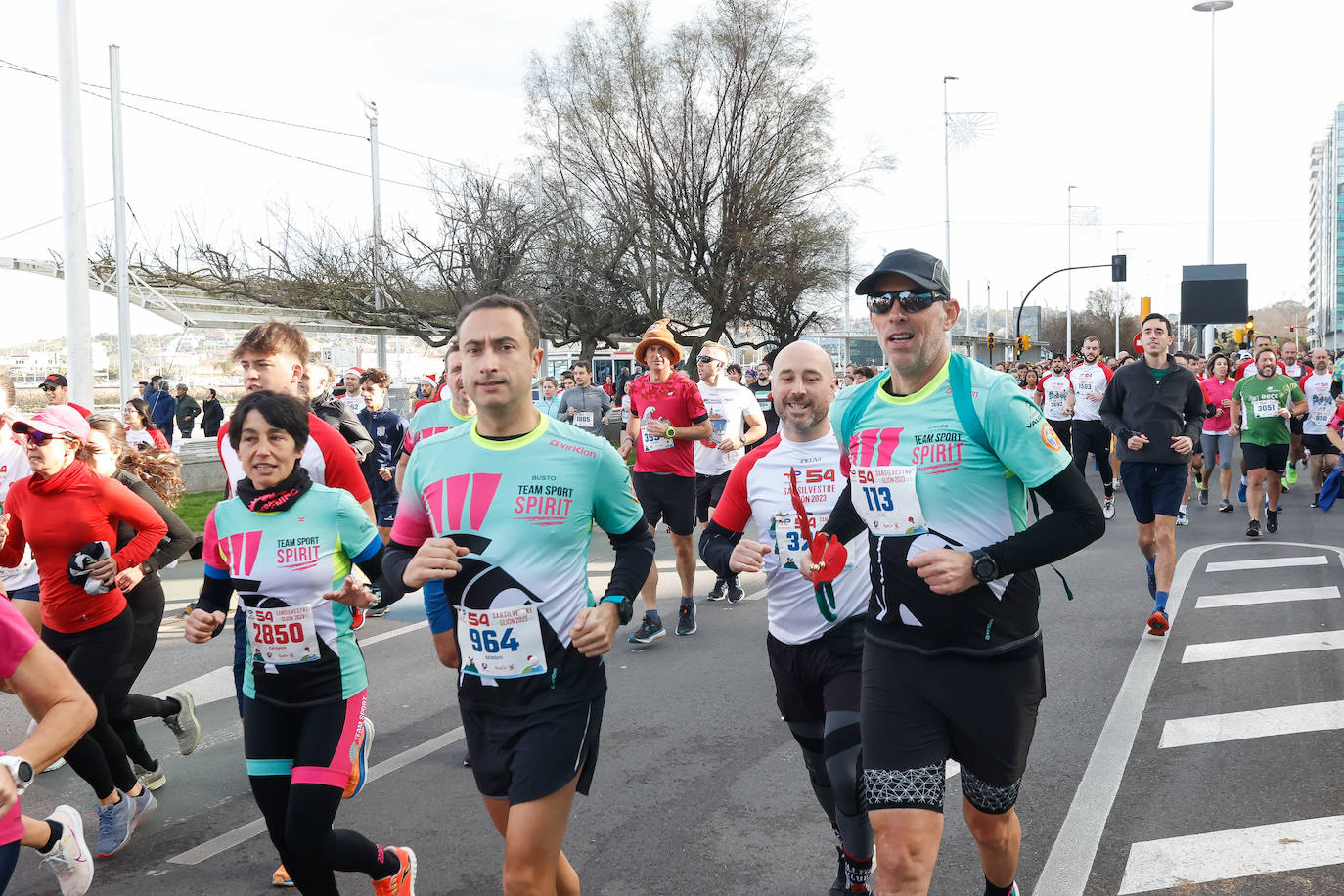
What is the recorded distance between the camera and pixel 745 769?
5285 mm

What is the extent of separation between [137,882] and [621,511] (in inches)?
104

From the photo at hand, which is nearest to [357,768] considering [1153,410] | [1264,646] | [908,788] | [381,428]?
[908,788]

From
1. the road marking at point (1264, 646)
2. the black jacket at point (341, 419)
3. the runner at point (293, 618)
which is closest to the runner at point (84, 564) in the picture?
the runner at point (293, 618)

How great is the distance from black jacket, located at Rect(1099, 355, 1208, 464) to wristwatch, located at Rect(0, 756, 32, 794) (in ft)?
24.6

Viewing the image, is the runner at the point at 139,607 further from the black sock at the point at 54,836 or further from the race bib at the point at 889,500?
the race bib at the point at 889,500

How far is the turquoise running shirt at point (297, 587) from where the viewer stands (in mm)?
3676

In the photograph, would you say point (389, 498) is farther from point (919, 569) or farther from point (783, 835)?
point (919, 569)

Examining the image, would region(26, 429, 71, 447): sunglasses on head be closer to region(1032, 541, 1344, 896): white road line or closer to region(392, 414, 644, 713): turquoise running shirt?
region(392, 414, 644, 713): turquoise running shirt

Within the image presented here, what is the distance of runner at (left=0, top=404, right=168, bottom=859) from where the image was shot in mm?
4598

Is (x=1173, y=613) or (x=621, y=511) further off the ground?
(x=621, y=511)

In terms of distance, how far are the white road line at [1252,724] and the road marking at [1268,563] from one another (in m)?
4.37

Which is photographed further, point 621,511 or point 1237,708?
point 1237,708

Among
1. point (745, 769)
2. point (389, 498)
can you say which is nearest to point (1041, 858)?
point (745, 769)

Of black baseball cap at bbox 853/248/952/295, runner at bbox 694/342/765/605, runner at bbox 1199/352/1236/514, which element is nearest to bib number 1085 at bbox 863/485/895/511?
black baseball cap at bbox 853/248/952/295
